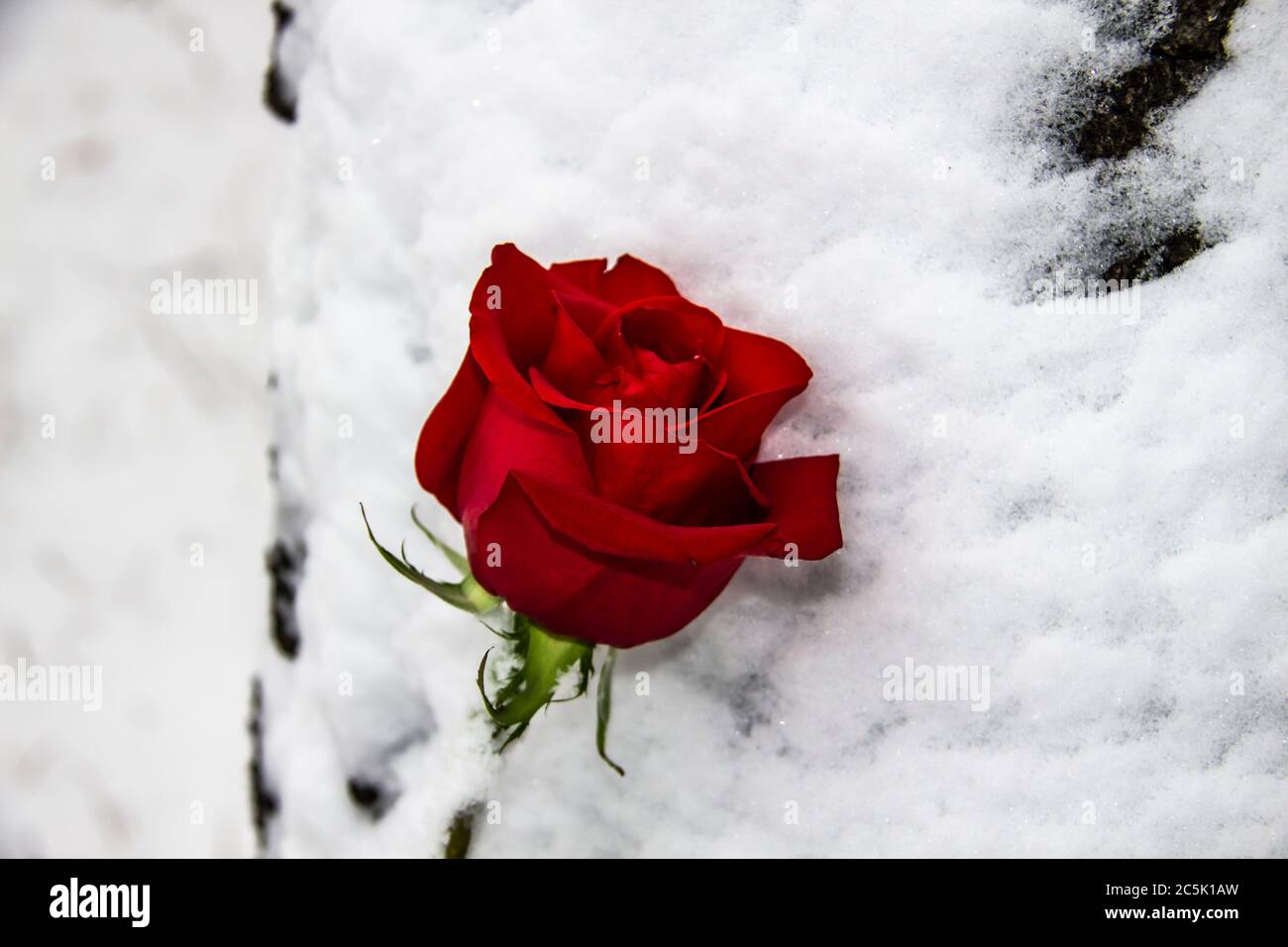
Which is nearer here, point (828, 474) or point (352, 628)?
point (828, 474)

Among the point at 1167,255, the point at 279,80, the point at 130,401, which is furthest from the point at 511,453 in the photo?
the point at 130,401

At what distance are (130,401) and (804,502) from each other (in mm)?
938

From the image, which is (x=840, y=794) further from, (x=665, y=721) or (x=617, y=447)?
(x=617, y=447)

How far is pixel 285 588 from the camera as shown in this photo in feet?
2.76

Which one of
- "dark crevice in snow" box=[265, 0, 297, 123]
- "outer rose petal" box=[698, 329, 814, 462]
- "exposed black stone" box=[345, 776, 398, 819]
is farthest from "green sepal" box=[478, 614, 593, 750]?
"dark crevice in snow" box=[265, 0, 297, 123]

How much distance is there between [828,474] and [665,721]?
219 mm

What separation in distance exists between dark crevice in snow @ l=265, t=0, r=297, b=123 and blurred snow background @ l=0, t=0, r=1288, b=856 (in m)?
0.02

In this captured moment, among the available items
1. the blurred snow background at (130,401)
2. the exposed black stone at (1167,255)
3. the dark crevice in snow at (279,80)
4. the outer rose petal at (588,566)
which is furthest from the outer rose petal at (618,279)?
the blurred snow background at (130,401)

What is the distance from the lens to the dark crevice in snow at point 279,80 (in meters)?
0.78

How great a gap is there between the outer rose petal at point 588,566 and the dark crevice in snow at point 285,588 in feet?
1.24

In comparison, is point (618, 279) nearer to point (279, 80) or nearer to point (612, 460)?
point (612, 460)

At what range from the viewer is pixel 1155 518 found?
567 millimetres

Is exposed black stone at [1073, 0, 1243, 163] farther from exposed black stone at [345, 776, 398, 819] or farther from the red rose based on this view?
exposed black stone at [345, 776, 398, 819]
